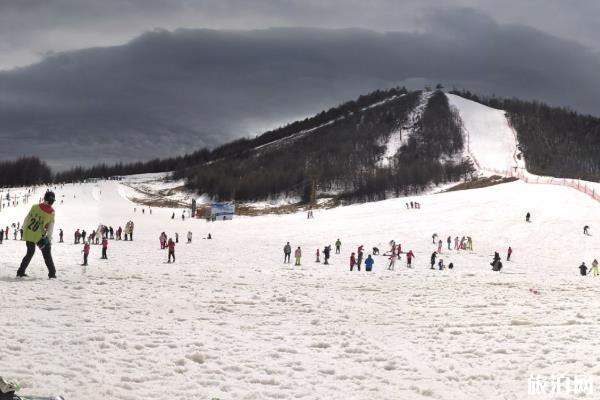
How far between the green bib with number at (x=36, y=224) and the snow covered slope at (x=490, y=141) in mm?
124429

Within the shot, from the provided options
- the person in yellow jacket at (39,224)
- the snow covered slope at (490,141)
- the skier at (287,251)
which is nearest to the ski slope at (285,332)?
the person in yellow jacket at (39,224)

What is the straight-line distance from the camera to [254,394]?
258 inches

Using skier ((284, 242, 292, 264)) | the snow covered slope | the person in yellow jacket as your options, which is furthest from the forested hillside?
the person in yellow jacket

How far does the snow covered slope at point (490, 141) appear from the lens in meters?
139

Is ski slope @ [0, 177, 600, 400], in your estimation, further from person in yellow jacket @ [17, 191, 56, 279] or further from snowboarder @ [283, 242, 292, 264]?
snowboarder @ [283, 242, 292, 264]

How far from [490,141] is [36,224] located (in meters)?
170

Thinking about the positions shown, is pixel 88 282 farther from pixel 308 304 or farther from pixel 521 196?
pixel 521 196

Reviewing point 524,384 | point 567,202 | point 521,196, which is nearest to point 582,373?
point 524,384

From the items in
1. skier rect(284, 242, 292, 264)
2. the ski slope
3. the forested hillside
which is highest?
the forested hillside

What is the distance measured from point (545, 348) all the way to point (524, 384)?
2234mm

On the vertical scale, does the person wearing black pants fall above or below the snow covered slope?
below

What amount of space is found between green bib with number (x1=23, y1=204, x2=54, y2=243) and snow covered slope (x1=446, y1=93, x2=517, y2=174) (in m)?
124

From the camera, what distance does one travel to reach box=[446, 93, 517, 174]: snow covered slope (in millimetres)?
139375

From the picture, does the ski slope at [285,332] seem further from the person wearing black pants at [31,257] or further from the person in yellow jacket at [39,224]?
the person in yellow jacket at [39,224]
